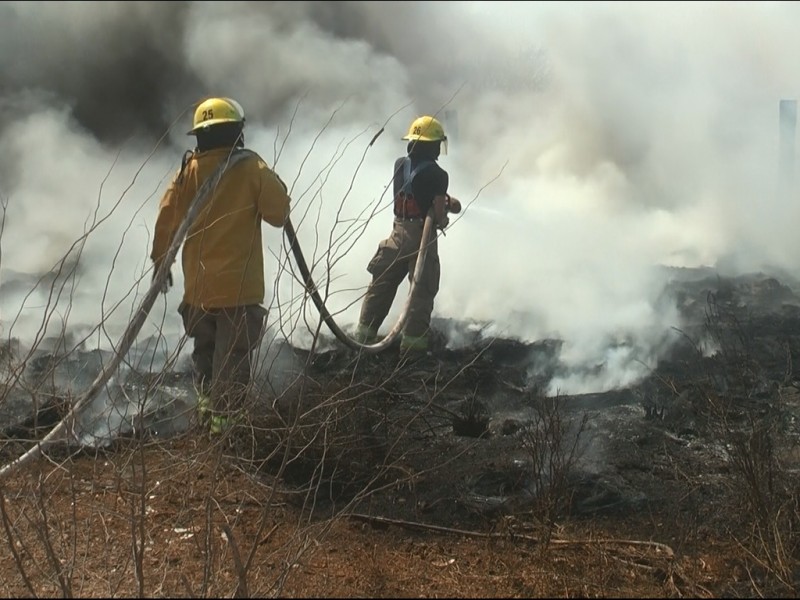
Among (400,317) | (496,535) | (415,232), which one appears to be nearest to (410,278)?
(415,232)

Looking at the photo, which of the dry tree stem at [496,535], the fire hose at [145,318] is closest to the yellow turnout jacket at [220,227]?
the fire hose at [145,318]

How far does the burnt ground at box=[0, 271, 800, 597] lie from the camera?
3094mm

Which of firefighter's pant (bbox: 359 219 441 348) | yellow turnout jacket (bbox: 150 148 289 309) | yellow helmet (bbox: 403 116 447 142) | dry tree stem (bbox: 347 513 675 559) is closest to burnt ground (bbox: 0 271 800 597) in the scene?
dry tree stem (bbox: 347 513 675 559)

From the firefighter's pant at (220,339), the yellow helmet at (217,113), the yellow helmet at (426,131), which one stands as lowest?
the firefighter's pant at (220,339)

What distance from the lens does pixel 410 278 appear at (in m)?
6.30

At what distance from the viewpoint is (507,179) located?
43.3 ft

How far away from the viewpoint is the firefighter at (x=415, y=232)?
6.07 m

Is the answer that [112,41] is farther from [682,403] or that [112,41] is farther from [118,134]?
[682,403]

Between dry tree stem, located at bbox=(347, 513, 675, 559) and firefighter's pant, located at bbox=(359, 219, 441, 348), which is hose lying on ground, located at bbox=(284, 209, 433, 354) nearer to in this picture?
firefighter's pant, located at bbox=(359, 219, 441, 348)

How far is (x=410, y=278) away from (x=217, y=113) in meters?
2.03

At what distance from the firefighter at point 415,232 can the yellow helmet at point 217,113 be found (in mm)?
1525

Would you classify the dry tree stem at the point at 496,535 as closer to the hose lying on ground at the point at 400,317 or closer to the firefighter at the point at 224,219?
the hose lying on ground at the point at 400,317

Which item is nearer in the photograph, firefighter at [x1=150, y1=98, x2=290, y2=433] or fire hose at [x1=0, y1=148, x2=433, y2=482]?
fire hose at [x1=0, y1=148, x2=433, y2=482]

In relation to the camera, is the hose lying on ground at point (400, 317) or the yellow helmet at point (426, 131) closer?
the hose lying on ground at point (400, 317)
